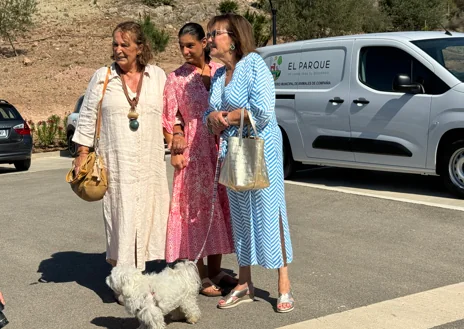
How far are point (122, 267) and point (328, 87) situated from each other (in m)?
6.38

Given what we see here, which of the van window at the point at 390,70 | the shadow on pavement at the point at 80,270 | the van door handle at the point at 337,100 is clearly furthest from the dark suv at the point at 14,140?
the shadow on pavement at the point at 80,270

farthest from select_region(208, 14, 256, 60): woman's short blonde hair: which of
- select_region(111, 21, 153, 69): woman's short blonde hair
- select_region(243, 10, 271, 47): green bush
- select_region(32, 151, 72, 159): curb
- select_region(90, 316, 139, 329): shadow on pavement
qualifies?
select_region(243, 10, 271, 47): green bush

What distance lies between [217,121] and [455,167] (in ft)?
16.8

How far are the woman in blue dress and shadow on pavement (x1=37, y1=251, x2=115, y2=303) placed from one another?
1.32 metres

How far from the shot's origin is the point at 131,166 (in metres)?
5.50

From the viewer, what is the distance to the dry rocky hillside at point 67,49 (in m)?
30.4

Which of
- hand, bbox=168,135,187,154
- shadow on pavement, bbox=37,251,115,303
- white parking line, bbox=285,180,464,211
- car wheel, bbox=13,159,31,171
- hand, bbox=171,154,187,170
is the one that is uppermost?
hand, bbox=168,135,187,154

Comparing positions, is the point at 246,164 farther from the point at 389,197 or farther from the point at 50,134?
the point at 50,134

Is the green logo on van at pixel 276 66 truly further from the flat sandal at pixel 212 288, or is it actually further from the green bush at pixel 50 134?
the green bush at pixel 50 134

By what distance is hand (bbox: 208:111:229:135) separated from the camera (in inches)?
199

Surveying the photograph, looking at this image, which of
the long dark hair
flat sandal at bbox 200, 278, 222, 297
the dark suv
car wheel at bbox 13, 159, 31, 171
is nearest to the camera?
the long dark hair

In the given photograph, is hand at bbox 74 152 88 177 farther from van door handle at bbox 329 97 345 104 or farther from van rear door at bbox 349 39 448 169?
van door handle at bbox 329 97 345 104

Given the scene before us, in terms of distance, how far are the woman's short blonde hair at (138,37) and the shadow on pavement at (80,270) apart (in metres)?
1.86

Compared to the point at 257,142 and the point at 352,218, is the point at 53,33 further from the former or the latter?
the point at 257,142
